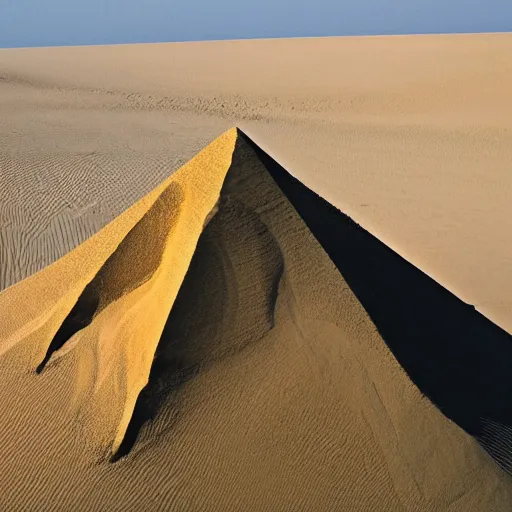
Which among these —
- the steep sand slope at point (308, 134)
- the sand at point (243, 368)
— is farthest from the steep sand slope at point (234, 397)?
the steep sand slope at point (308, 134)

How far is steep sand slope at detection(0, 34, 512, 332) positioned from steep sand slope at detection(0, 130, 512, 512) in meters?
3.00

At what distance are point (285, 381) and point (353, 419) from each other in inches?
12.9

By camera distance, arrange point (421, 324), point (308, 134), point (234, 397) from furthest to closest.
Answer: point (308, 134), point (421, 324), point (234, 397)

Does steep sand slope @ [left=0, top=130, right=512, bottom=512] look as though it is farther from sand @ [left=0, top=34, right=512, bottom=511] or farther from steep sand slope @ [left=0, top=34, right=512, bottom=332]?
steep sand slope @ [left=0, top=34, right=512, bottom=332]

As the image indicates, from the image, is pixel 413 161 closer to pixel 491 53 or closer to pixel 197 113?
pixel 197 113

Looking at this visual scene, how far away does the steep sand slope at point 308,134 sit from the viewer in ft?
25.1

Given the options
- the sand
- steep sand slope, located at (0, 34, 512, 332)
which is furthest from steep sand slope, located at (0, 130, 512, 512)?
steep sand slope, located at (0, 34, 512, 332)

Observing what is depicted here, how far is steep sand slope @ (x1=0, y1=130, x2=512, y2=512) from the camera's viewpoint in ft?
9.46

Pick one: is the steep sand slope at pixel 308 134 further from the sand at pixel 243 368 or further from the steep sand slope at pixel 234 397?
the steep sand slope at pixel 234 397

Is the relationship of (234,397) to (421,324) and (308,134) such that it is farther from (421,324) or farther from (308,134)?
(308,134)

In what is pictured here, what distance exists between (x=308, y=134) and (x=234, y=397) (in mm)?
11842

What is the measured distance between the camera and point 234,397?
300 cm

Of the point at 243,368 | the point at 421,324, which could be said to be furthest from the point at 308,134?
the point at 243,368

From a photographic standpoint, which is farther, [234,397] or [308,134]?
[308,134]
